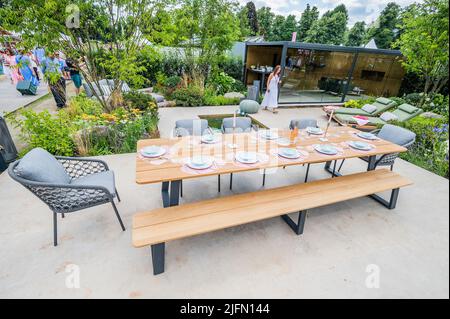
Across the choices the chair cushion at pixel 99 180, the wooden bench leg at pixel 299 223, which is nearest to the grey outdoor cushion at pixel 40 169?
Result: the chair cushion at pixel 99 180

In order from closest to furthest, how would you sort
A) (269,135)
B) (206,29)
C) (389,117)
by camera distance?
(269,135)
(389,117)
(206,29)

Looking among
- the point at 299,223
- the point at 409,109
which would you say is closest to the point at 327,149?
the point at 299,223

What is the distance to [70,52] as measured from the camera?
4.34 meters

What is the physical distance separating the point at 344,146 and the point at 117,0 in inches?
186

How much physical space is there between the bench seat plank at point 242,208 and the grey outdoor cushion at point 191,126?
1485 millimetres

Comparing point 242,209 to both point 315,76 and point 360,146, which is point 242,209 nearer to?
point 360,146

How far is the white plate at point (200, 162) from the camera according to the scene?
223 centimetres

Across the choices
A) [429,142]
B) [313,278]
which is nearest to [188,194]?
[313,278]

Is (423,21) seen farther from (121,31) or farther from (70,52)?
(70,52)

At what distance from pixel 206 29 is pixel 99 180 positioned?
7305 mm

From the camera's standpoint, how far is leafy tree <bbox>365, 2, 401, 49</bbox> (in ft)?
58.9

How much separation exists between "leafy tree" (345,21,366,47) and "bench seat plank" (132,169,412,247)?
2429 cm

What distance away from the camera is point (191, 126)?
346 cm

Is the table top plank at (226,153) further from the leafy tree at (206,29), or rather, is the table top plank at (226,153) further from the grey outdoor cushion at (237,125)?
the leafy tree at (206,29)
